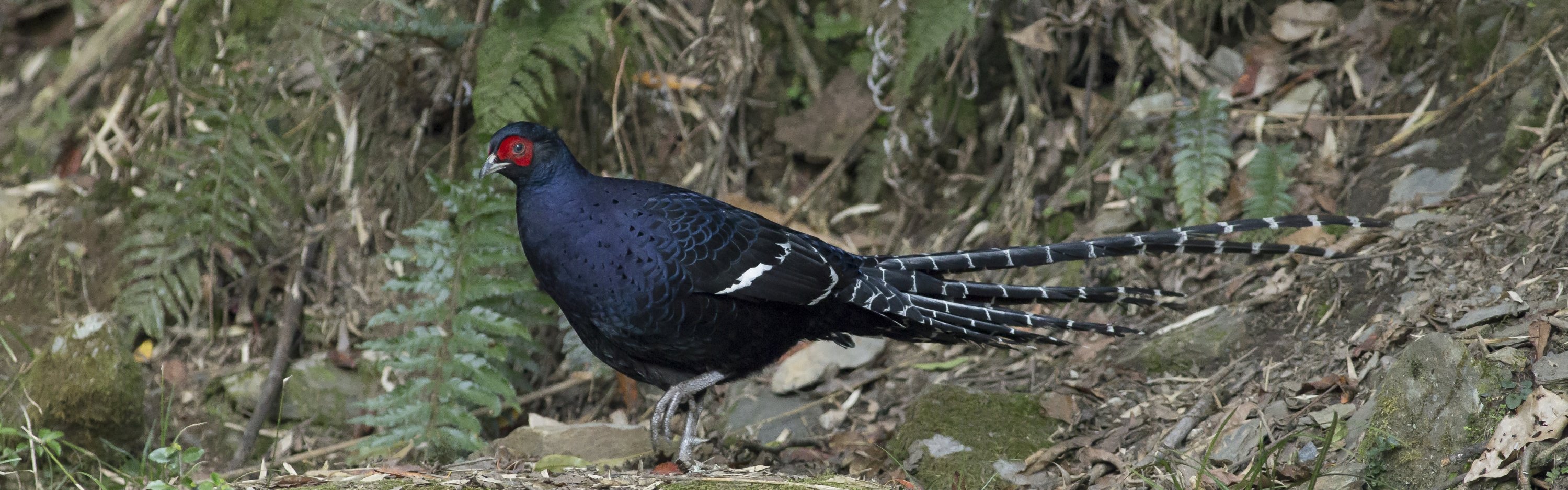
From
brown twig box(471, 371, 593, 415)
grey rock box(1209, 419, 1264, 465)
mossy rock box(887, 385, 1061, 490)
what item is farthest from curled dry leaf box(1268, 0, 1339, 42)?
brown twig box(471, 371, 593, 415)

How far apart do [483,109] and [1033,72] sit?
2632 millimetres

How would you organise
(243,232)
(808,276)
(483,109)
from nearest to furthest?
(808,276)
(483,109)
(243,232)

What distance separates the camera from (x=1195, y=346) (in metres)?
4.25

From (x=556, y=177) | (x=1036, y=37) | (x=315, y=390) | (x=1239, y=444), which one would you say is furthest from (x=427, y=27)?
(x=1239, y=444)

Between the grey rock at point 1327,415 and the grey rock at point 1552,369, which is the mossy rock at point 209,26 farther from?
the grey rock at point 1552,369

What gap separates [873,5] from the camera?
18.3 ft

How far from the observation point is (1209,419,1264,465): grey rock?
3406mm

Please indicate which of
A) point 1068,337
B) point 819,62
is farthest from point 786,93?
point 1068,337

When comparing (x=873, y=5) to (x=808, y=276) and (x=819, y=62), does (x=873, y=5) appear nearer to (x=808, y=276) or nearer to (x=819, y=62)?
(x=819, y=62)

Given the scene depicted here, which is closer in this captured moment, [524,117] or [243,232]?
[524,117]

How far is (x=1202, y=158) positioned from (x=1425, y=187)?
83cm

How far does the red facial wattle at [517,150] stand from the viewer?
3.91m

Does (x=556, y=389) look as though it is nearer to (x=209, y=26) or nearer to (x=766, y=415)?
(x=766, y=415)

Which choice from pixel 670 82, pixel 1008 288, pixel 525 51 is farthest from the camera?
pixel 670 82
